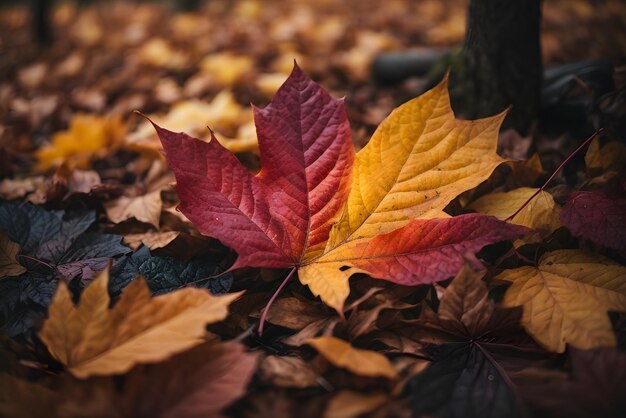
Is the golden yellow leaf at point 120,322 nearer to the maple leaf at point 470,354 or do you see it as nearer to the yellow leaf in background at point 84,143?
the maple leaf at point 470,354

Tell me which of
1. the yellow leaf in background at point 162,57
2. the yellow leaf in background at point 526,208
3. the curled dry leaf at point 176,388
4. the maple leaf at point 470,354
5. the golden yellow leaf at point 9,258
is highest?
the yellow leaf in background at point 162,57

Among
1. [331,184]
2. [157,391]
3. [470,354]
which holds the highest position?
[331,184]

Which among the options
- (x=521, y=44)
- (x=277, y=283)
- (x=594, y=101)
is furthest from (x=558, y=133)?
(x=277, y=283)

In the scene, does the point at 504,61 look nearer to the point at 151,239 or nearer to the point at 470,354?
the point at 470,354

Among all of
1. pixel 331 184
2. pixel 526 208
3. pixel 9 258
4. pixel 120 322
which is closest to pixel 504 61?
pixel 526 208

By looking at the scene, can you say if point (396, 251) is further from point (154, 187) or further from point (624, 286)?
point (154, 187)

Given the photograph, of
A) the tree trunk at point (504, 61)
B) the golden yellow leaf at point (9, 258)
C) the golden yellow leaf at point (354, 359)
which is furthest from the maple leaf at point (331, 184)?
the tree trunk at point (504, 61)

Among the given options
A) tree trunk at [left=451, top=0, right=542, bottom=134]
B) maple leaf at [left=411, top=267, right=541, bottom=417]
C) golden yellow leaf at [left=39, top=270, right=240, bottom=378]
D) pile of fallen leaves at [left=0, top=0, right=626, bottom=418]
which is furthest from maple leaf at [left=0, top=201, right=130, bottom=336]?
tree trunk at [left=451, top=0, right=542, bottom=134]
